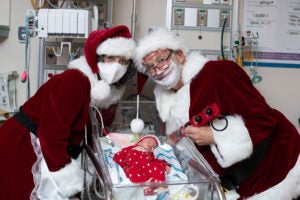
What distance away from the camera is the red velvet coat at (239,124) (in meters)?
1.66

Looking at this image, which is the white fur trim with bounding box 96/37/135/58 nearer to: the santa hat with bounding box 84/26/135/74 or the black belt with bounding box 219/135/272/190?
the santa hat with bounding box 84/26/135/74

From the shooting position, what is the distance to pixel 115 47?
69.3 inches

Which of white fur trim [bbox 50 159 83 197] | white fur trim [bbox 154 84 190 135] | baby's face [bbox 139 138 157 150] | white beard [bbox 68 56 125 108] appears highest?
white beard [bbox 68 56 125 108]

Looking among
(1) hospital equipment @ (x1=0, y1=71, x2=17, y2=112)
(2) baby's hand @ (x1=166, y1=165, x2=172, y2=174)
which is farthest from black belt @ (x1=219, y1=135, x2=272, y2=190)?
(1) hospital equipment @ (x1=0, y1=71, x2=17, y2=112)

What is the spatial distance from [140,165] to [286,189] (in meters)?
0.80

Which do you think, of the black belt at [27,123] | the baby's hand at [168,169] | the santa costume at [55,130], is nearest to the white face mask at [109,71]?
the santa costume at [55,130]

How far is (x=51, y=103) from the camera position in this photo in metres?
1.59

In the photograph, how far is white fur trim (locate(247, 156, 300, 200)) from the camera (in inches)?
69.2

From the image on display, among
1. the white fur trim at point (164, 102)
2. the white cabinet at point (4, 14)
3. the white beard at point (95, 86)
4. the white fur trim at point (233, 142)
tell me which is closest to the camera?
the white fur trim at point (233, 142)

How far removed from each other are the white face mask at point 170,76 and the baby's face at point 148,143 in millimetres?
313

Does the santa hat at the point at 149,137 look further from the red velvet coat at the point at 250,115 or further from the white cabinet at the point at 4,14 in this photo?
the white cabinet at the point at 4,14

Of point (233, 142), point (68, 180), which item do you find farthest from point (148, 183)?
point (233, 142)

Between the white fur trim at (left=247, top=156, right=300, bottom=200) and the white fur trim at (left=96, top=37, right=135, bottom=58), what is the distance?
1.01 metres

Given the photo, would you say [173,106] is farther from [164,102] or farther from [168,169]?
[168,169]
